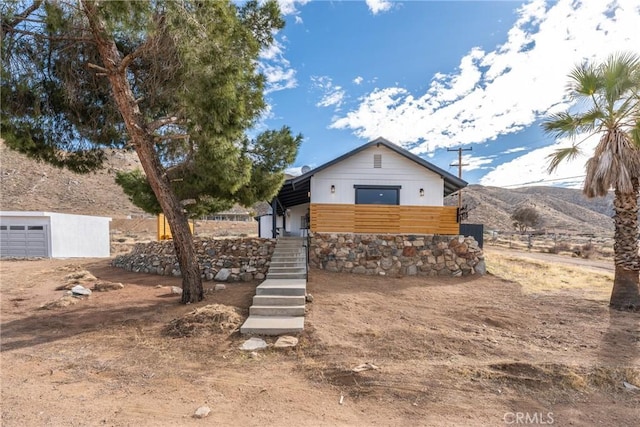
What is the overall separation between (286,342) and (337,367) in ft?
3.97

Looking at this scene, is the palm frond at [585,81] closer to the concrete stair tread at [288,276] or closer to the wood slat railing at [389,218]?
the wood slat railing at [389,218]

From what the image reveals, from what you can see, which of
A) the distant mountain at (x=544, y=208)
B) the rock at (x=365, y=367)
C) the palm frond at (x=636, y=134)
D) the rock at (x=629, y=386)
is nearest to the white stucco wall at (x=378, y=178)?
the palm frond at (x=636, y=134)

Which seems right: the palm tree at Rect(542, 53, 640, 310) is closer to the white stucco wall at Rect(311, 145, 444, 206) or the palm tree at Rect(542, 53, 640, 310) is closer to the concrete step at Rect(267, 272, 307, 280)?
the white stucco wall at Rect(311, 145, 444, 206)

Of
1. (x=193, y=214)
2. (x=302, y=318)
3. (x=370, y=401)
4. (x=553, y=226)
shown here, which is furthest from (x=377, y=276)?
(x=553, y=226)

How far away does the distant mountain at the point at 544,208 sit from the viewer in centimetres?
4959

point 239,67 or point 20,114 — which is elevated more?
point 239,67

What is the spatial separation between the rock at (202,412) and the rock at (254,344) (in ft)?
5.52

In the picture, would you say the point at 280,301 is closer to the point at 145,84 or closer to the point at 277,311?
the point at 277,311

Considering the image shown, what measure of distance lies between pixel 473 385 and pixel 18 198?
50.6m

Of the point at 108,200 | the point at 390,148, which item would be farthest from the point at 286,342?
the point at 108,200

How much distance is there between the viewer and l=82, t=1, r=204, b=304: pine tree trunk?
6.23 metres

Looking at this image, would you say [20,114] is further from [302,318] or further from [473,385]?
[473,385]

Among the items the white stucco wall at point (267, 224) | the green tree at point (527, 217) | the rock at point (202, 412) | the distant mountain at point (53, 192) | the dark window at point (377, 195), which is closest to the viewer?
the rock at point (202, 412)

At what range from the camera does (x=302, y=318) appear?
20.5ft
